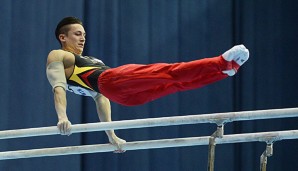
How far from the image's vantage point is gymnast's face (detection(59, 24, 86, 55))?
5168mm

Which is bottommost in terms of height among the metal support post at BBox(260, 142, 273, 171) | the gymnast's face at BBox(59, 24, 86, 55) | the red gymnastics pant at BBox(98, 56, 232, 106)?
the metal support post at BBox(260, 142, 273, 171)

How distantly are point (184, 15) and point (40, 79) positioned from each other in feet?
6.75

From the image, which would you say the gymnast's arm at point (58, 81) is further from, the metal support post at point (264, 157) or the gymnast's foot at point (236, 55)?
the metal support post at point (264, 157)

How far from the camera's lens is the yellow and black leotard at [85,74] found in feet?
16.2

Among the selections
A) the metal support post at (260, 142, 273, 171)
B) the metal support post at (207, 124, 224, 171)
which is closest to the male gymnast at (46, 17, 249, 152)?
the metal support post at (207, 124, 224, 171)

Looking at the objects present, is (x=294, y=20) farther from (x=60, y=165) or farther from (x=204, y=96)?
(x=60, y=165)

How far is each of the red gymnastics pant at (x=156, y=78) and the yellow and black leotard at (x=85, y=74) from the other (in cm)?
9

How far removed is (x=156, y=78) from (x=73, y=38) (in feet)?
3.28

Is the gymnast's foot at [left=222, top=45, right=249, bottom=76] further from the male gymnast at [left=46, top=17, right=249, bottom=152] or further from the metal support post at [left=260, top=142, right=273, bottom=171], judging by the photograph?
the metal support post at [left=260, top=142, right=273, bottom=171]

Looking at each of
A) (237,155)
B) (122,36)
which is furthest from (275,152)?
(122,36)

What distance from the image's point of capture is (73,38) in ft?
16.9

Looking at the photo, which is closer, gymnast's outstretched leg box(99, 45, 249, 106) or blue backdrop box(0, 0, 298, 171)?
gymnast's outstretched leg box(99, 45, 249, 106)

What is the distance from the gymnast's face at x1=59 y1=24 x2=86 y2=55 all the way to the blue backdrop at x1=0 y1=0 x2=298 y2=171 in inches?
90.0

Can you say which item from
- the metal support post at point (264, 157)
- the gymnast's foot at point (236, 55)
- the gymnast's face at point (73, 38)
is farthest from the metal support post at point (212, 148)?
the gymnast's face at point (73, 38)
